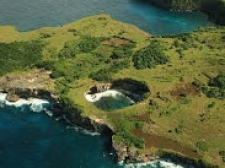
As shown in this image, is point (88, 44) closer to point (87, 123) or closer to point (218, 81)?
point (87, 123)

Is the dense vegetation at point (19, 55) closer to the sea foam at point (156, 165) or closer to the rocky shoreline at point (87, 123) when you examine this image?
the rocky shoreline at point (87, 123)

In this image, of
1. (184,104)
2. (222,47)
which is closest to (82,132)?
(184,104)

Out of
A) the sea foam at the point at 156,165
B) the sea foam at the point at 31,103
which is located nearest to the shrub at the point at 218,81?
the sea foam at the point at 156,165

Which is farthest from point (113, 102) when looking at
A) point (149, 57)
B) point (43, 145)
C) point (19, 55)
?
point (19, 55)

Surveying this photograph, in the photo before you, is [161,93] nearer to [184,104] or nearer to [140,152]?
[184,104]

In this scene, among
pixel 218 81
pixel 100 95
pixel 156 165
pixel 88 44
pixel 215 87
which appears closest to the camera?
pixel 156 165

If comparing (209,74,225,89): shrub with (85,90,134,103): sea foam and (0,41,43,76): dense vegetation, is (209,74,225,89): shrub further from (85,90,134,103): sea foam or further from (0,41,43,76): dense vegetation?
(0,41,43,76): dense vegetation

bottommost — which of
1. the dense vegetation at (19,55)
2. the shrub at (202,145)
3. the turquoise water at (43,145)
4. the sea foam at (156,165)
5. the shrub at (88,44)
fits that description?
the turquoise water at (43,145)
